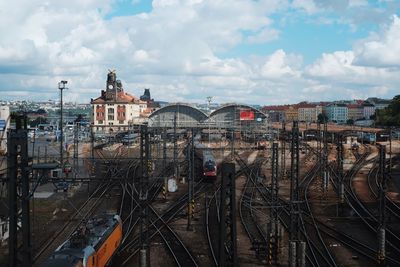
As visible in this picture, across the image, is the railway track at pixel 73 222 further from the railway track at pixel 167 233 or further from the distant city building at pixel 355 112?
the distant city building at pixel 355 112

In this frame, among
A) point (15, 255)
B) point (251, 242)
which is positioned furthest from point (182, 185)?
point (15, 255)

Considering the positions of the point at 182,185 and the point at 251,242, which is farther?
the point at 182,185

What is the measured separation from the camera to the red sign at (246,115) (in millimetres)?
75150

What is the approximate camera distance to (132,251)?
1728 centimetres

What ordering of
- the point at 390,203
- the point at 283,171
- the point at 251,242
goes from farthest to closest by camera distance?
the point at 283,171
the point at 390,203
the point at 251,242

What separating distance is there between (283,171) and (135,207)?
616 inches

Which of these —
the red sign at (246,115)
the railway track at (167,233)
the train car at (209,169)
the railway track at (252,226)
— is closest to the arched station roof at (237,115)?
the red sign at (246,115)

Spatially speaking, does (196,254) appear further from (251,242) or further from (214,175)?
(214,175)

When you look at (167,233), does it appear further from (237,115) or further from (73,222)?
(237,115)

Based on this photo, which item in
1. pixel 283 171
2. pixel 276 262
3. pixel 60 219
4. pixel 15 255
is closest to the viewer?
pixel 15 255

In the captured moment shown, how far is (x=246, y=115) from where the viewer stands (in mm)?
75938

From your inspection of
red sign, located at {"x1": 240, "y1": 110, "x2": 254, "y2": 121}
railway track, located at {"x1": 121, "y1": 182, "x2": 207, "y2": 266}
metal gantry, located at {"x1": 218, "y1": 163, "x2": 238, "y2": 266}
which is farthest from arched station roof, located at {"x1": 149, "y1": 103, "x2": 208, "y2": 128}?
metal gantry, located at {"x1": 218, "y1": 163, "x2": 238, "y2": 266}

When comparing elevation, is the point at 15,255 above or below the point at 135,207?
above

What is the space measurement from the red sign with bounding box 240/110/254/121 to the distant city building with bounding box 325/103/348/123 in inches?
3640
